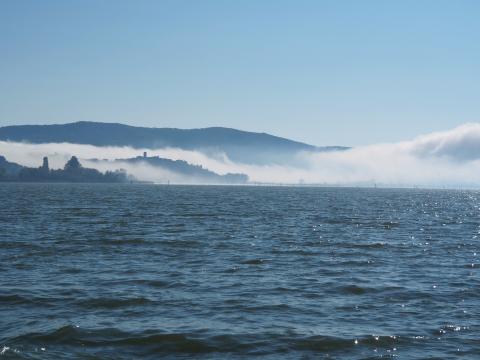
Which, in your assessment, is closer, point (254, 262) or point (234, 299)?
point (234, 299)

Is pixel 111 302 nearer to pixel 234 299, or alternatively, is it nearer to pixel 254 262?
pixel 234 299

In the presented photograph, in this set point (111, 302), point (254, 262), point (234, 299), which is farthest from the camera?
point (254, 262)

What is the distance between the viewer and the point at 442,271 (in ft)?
109

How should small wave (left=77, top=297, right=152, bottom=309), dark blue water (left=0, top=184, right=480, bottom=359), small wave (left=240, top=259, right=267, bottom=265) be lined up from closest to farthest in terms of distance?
dark blue water (left=0, top=184, right=480, bottom=359)
small wave (left=77, top=297, right=152, bottom=309)
small wave (left=240, top=259, right=267, bottom=265)

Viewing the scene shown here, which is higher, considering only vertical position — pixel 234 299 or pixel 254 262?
pixel 254 262

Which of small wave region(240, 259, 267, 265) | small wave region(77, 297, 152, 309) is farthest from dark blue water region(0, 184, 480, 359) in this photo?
small wave region(240, 259, 267, 265)

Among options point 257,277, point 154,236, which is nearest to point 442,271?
point 257,277

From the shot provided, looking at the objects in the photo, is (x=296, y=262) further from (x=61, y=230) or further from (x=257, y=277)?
(x=61, y=230)

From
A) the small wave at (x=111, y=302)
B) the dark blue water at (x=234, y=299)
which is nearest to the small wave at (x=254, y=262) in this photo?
the dark blue water at (x=234, y=299)

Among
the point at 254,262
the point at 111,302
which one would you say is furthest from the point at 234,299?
the point at 254,262

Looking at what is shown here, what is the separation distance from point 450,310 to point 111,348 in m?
14.2

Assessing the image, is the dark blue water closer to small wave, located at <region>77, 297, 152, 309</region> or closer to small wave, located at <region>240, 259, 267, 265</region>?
small wave, located at <region>77, 297, 152, 309</region>

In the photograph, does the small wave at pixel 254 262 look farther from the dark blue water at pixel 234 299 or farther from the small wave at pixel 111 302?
the small wave at pixel 111 302

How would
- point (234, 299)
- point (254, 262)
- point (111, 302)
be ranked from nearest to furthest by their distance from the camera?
point (111, 302)
point (234, 299)
point (254, 262)
